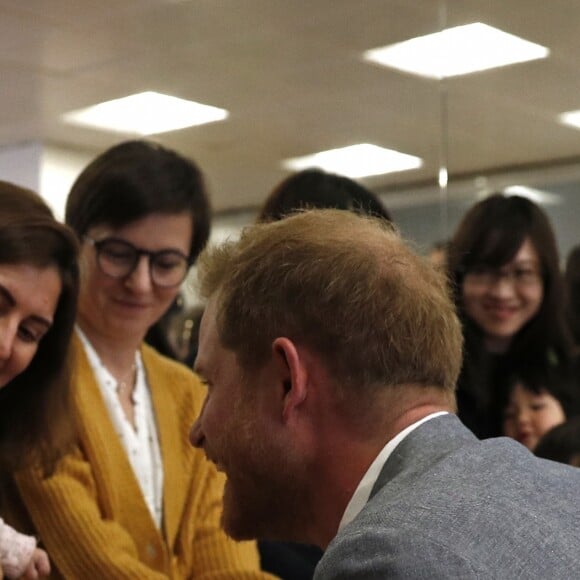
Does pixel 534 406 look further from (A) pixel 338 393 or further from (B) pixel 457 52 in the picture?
(A) pixel 338 393

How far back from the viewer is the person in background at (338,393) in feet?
4.11

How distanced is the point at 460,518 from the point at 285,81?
10.9ft

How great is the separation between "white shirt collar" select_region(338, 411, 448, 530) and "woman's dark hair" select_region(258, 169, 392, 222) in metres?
1.28

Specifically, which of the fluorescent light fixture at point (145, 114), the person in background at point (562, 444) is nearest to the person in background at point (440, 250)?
the person in background at point (562, 444)

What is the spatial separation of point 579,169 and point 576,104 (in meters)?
0.17

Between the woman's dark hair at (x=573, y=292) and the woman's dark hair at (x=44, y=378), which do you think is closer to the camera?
the woman's dark hair at (x=44, y=378)

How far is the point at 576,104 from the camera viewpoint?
310cm

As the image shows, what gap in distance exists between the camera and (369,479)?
1.31 metres

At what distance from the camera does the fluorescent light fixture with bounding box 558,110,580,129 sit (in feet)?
10.2

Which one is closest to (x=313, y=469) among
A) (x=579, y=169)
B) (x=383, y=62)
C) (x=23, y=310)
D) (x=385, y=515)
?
(x=385, y=515)

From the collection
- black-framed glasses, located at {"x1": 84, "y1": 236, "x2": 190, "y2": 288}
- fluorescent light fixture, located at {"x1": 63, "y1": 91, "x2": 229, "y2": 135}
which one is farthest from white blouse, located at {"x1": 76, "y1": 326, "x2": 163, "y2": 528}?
fluorescent light fixture, located at {"x1": 63, "y1": 91, "x2": 229, "y2": 135}

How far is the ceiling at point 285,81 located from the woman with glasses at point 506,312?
301 millimetres

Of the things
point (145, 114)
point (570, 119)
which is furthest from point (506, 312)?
point (145, 114)

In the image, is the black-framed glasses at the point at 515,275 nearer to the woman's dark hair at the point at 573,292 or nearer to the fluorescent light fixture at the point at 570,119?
the woman's dark hair at the point at 573,292
